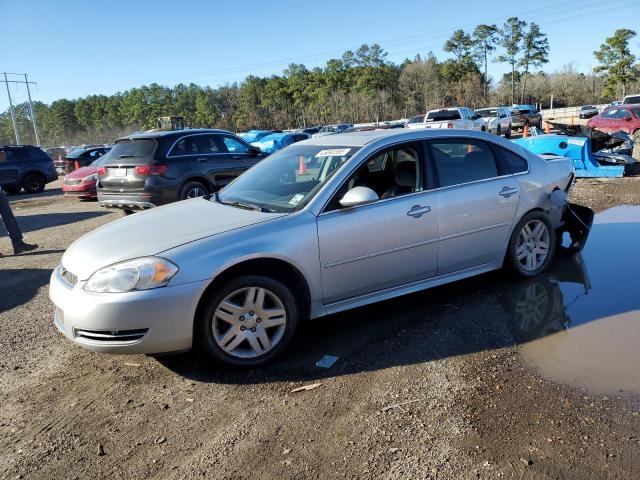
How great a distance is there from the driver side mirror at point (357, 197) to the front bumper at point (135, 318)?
122 cm

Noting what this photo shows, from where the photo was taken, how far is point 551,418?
292 cm

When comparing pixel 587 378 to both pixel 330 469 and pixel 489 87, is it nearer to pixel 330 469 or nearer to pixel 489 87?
pixel 330 469

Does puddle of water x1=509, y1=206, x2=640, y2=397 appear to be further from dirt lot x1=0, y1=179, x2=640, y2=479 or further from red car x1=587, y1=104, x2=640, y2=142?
red car x1=587, y1=104, x2=640, y2=142

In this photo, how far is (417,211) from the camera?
13.8ft

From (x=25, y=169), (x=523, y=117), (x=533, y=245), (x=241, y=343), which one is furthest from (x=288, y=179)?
(x=523, y=117)

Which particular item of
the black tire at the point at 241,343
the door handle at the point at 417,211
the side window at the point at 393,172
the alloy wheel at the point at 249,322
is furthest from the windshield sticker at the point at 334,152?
the alloy wheel at the point at 249,322

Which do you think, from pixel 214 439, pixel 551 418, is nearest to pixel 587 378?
pixel 551 418

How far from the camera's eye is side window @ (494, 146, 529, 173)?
496cm

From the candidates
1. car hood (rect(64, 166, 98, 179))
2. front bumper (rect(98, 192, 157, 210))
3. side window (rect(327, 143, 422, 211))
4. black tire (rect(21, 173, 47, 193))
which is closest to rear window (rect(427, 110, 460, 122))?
car hood (rect(64, 166, 98, 179))

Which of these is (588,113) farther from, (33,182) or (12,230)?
(12,230)

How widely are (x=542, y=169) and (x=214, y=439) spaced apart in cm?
406

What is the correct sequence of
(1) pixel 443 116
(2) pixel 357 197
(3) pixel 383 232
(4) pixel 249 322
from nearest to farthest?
(4) pixel 249 322
(2) pixel 357 197
(3) pixel 383 232
(1) pixel 443 116

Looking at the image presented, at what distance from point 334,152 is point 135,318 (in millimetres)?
2110

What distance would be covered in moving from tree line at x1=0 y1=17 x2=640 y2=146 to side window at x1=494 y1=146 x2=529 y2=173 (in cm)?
6655
